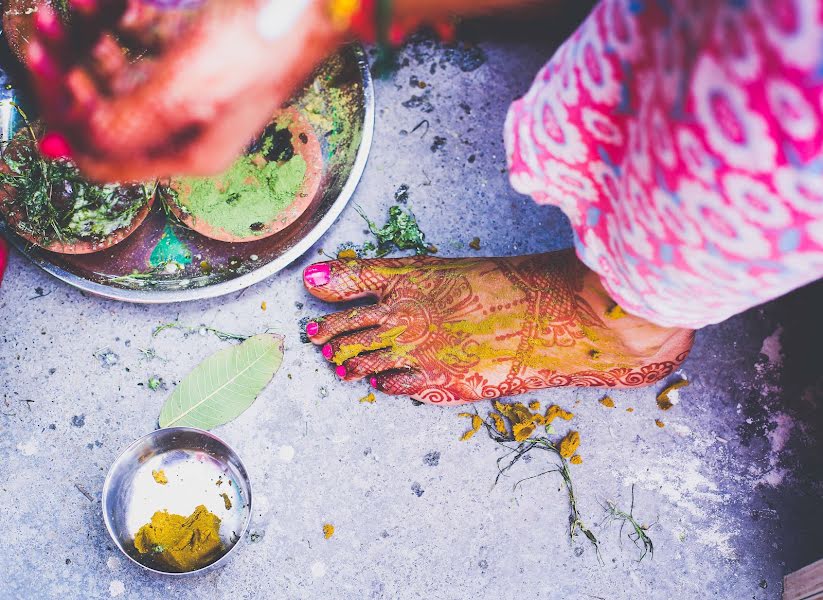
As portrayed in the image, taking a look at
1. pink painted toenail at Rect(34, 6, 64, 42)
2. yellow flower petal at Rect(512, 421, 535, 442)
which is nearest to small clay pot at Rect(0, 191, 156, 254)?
pink painted toenail at Rect(34, 6, 64, 42)

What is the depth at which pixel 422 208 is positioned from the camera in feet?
5.56

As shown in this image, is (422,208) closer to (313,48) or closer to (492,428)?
(492,428)

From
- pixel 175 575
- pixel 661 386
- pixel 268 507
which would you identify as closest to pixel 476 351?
pixel 661 386

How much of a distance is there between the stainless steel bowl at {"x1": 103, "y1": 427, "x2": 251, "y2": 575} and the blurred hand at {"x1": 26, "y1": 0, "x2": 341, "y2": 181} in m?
0.66

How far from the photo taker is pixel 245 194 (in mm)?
1481

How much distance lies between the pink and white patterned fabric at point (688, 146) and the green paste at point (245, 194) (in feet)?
2.07

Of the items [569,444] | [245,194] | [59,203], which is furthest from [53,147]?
[569,444]

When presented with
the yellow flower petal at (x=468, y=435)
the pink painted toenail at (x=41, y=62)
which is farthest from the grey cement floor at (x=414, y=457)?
the pink painted toenail at (x=41, y=62)

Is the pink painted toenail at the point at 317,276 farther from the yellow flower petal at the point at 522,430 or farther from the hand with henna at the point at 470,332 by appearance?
the yellow flower petal at the point at 522,430

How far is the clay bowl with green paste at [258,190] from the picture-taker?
4.82ft

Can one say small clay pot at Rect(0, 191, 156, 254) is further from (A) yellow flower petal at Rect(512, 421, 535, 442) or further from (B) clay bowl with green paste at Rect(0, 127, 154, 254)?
(A) yellow flower petal at Rect(512, 421, 535, 442)

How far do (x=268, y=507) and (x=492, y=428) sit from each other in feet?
1.98

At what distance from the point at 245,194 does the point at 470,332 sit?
638 millimetres

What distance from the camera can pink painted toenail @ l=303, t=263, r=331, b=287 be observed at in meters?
1.55
